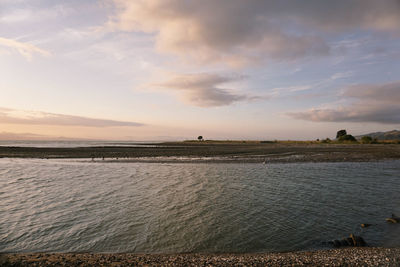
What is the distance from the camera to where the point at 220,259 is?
840 cm

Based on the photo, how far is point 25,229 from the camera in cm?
1179

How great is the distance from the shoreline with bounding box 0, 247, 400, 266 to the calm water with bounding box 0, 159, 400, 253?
79cm

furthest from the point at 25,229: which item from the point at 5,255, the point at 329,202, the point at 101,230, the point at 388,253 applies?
the point at 329,202

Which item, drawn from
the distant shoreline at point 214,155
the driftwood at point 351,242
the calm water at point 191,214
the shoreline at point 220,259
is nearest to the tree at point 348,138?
the distant shoreline at point 214,155

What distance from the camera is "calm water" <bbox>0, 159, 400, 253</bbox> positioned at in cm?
1041

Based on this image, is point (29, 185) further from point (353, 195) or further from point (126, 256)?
point (353, 195)

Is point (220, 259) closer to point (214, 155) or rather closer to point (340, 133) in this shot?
point (214, 155)

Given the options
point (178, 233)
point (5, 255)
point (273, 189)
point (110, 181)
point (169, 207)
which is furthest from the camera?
point (110, 181)

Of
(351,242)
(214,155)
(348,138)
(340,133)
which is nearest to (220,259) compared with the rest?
(351,242)

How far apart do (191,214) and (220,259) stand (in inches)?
241

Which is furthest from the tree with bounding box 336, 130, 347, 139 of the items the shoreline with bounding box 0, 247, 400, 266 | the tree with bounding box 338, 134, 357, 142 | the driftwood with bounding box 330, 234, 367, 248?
the shoreline with bounding box 0, 247, 400, 266

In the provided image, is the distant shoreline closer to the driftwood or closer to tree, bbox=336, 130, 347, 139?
the driftwood

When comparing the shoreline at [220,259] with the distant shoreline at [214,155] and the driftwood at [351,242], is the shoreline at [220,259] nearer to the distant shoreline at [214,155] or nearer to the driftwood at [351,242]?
the driftwood at [351,242]

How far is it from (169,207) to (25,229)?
8.53 meters
